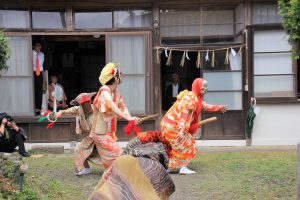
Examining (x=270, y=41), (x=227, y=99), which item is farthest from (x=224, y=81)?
(x=270, y=41)

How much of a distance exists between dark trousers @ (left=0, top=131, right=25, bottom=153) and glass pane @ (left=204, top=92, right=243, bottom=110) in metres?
3.94

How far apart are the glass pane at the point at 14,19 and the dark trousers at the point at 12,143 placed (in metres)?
2.59

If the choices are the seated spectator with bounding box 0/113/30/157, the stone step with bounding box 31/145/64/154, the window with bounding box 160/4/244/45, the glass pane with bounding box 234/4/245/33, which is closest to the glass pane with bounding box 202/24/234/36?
the window with bounding box 160/4/244/45

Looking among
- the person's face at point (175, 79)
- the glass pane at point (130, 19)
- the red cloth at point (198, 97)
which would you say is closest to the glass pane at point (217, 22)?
the glass pane at point (130, 19)

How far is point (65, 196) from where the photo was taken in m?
5.64

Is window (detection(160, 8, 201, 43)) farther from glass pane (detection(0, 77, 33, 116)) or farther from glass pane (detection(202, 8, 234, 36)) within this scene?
glass pane (detection(0, 77, 33, 116))

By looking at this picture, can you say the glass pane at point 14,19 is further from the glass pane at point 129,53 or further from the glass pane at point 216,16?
the glass pane at point 216,16

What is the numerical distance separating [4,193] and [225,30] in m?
6.35

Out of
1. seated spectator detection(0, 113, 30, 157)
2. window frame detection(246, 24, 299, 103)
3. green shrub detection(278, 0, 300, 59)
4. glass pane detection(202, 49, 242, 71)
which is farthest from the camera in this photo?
glass pane detection(202, 49, 242, 71)

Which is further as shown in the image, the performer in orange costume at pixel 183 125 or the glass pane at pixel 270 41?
the glass pane at pixel 270 41

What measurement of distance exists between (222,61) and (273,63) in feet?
3.43

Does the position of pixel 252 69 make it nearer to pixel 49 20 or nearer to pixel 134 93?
pixel 134 93

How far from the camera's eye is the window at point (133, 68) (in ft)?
31.0

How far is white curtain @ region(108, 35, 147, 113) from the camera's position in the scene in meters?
9.45
